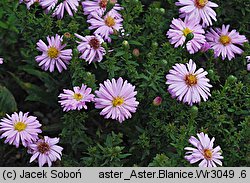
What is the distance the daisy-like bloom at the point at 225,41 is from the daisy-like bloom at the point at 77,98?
2.47 ft

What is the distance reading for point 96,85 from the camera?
2908 mm

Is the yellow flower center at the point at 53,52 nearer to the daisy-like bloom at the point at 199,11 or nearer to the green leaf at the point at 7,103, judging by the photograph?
the green leaf at the point at 7,103

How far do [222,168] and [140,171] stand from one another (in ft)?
1.24

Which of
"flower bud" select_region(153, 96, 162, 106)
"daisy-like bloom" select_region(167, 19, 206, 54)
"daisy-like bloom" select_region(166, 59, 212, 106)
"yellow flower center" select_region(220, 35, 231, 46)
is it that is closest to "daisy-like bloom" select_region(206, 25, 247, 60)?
"yellow flower center" select_region(220, 35, 231, 46)

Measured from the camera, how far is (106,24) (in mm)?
2924

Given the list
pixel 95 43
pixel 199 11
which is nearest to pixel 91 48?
pixel 95 43

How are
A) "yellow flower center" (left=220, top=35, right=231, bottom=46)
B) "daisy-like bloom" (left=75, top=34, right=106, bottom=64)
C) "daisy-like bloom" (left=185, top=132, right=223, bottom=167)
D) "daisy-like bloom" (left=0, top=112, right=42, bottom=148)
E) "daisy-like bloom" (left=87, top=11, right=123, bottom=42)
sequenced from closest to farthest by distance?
"daisy-like bloom" (left=185, top=132, right=223, bottom=167) < "daisy-like bloom" (left=0, top=112, right=42, bottom=148) < "daisy-like bloom" (left=75, top=34, right=106, bottom=64) < "daisy-like bloom" (left=87, top=11, right=123, bottom=42) < "yellow flower center" (left=220, top=35, right=231, bottom=46)

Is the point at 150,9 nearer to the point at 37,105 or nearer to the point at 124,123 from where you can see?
the point at 124,123

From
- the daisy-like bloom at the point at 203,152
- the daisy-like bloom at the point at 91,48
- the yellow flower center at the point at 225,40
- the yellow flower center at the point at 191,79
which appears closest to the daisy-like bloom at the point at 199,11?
the yellow flower center at the point at 225,40

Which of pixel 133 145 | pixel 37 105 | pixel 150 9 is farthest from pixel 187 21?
pixel 37 105

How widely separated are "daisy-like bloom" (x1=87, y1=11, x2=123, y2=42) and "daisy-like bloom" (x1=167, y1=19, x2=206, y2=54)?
275 millimetres

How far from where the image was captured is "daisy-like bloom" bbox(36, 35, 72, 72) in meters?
2.84

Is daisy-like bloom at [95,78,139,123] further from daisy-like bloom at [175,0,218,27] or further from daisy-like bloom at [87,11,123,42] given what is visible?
daisy-like bloom at [175,0,218,27]

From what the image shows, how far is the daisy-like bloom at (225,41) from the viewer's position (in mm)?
2982
